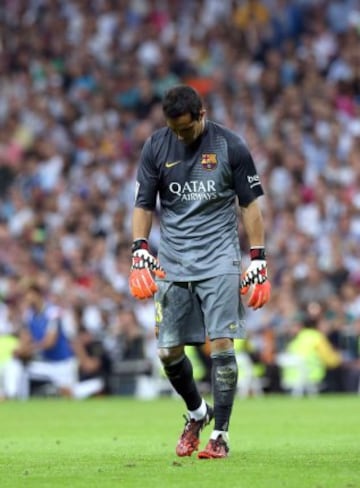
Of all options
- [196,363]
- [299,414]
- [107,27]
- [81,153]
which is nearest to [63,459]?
[299,414]

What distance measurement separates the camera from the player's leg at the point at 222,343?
9531 mm

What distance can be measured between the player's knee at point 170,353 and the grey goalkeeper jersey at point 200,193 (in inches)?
19.0

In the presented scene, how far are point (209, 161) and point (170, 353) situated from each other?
135cm

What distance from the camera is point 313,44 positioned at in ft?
87.6

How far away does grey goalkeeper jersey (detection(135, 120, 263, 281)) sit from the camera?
32.0ft

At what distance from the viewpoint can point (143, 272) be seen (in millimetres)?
9766

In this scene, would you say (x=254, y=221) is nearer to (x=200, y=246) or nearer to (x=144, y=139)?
(x=200, y=246)

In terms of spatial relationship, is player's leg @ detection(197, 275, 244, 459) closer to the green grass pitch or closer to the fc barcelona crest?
the green grass pitch

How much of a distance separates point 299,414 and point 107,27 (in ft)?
47.1

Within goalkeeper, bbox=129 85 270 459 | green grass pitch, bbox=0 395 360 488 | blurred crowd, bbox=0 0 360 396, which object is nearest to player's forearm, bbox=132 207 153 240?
goalkeeper, bbox=129 85 270 459

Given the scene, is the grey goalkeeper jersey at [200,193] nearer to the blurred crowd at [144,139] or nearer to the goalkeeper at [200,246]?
the goalkeeper at [200,246]

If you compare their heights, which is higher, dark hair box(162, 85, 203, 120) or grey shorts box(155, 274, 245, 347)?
dark hair box(162, 85, 203, 120)

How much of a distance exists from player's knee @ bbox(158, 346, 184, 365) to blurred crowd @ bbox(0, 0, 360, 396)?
11.9 meters

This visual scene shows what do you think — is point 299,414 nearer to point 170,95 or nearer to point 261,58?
point 170,95
